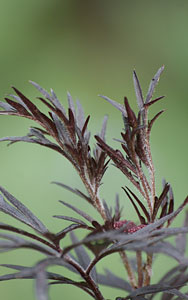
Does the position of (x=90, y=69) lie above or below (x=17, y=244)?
above

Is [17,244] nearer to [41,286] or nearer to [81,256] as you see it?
[41,286]

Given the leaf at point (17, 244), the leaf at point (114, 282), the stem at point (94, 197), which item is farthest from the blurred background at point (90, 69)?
the leaf at point (17, 244)

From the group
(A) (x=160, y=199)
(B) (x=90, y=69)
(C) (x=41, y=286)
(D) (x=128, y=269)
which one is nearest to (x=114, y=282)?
(D) (x=128, y=269)

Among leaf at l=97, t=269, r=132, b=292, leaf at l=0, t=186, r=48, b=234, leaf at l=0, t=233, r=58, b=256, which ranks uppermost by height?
leaf at l=0, t=186, r=48, b=234

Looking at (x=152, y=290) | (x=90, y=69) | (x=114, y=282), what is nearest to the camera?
(x=152, y=290)

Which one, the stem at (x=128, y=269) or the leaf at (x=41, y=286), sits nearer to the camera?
the leaf at (x=41, y=286)

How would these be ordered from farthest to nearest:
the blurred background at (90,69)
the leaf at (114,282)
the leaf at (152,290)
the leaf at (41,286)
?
the blurred background at (90,69), the leaf at (114,282), the leaf at (152,290), the leaf at (41,286)

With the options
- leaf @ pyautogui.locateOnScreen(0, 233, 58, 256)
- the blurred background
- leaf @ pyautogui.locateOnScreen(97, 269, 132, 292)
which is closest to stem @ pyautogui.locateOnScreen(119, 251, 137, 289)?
leaf @ pyautogui.locateOnScreen(97, 269, 132, 292)

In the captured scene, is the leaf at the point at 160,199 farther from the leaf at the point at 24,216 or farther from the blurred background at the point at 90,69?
the blurred background at the point at 90,69

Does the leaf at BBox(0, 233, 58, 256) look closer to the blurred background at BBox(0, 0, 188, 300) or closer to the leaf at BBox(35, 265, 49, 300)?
the leaf at BBox(35, 265, 49, 300)
